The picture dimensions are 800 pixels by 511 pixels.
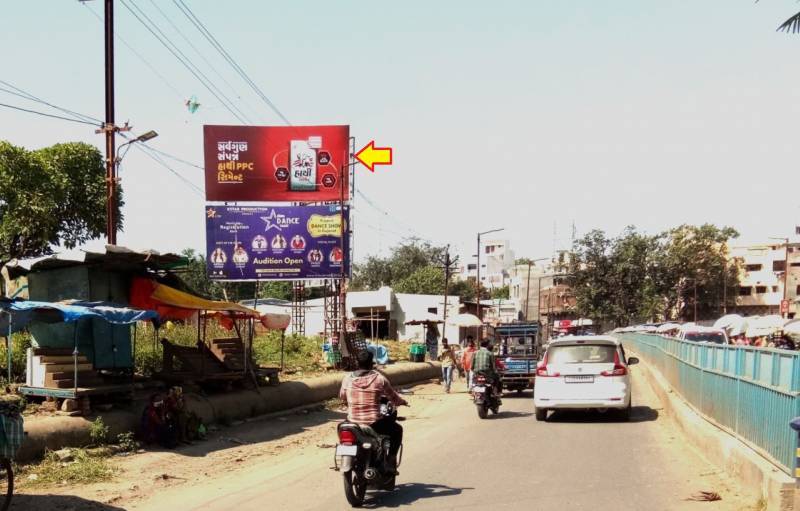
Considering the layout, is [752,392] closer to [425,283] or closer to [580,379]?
[580,379]

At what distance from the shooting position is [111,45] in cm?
1894

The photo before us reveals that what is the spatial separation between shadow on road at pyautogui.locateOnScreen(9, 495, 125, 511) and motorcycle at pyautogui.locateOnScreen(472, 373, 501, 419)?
9.21 m

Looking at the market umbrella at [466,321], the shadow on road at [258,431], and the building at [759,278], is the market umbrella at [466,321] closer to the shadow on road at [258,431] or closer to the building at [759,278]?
the shadow on road at [258,431]

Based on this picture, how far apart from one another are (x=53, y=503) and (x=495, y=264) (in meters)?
142

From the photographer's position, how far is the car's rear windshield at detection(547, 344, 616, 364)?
15242 mm

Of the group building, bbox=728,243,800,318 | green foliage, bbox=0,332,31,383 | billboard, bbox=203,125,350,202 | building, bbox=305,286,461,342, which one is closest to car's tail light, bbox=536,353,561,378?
green foliage, bbox=0,332,31,383

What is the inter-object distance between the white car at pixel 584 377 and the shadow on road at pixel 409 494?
6.60 meters

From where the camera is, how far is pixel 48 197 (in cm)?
2950

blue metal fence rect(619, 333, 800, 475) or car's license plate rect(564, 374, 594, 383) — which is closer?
blue metal fence rect(619, 333, 800, 475)

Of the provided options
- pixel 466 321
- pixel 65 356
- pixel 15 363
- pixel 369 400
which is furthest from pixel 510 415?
pixel 466 321

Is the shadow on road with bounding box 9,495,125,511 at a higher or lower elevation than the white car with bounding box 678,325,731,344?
lower

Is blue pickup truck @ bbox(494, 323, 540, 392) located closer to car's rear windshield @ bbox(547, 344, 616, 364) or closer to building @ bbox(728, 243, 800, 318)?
car's rear windshield @ bbox(547, 344, 616, 364)

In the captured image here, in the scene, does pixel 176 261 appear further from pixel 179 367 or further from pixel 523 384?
pixel 523 384

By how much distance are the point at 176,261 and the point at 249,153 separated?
58.4 ft
